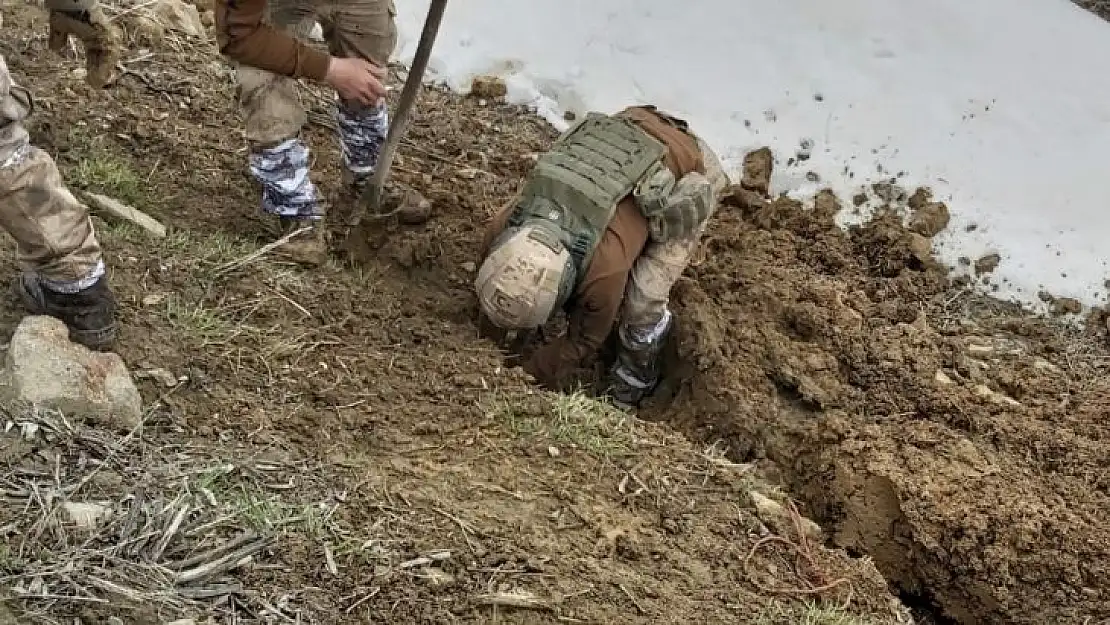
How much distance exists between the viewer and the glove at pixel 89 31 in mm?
3260

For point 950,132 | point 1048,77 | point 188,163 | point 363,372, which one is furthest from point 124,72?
point 1048,77

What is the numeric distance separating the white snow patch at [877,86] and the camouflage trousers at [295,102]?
1.57 meters

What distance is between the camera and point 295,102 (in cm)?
380

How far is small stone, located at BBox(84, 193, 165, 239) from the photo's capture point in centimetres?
380

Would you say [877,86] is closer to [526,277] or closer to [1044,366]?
[1044,366]

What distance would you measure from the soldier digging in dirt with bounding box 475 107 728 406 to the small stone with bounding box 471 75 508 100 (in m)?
1.38

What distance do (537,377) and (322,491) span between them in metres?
1.35

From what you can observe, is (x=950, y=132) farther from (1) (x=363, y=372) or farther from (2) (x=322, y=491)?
(2) (x=322, y=491)

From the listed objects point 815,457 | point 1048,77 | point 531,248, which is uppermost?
point 1048,77

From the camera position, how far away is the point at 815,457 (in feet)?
13.0

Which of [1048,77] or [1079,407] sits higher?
[1048,77]

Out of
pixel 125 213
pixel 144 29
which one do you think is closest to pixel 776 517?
pixel 125 213

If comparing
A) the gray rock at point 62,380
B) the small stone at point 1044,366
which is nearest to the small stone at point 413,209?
the gray rock at point 62,380

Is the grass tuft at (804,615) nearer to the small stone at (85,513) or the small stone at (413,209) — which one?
the small stone at (85,513)
